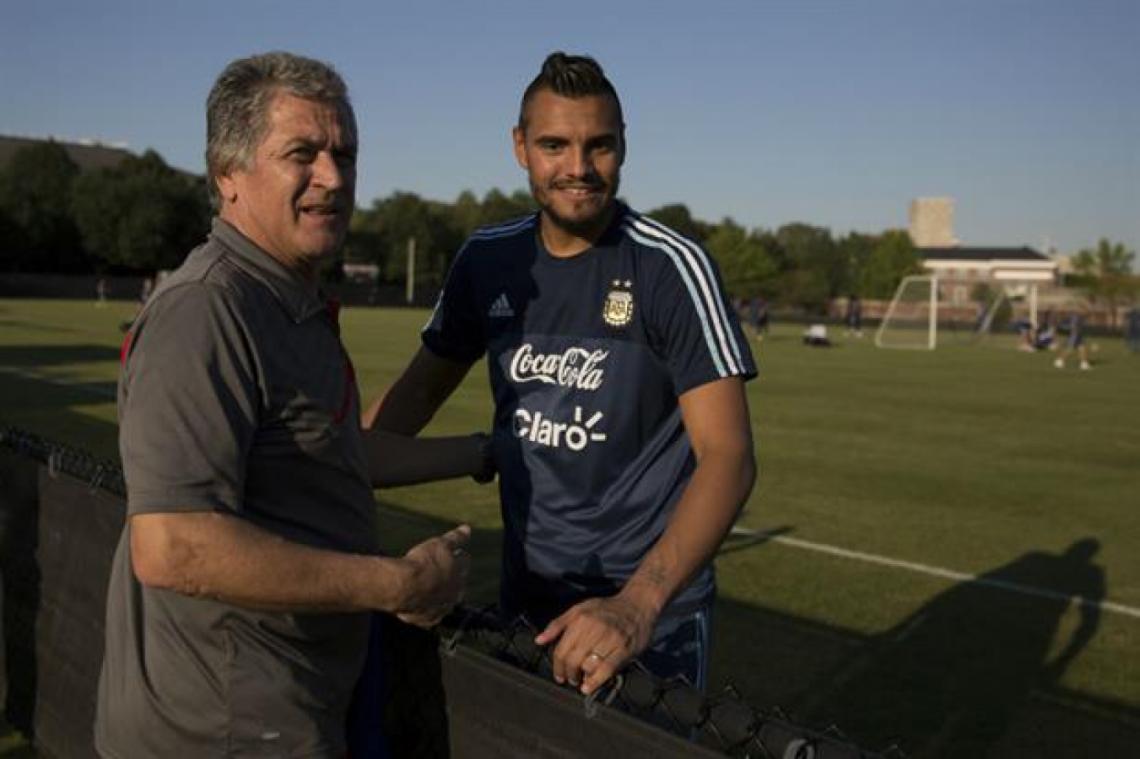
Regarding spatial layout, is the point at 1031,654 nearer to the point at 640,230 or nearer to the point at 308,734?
the point at 640,230

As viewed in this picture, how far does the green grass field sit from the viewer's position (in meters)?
5.49

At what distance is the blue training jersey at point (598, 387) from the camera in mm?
2707

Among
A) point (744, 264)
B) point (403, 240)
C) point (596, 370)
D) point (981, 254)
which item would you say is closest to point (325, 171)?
point (596, 370)

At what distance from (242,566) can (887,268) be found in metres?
116

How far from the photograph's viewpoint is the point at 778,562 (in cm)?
827

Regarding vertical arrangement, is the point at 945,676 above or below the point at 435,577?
below

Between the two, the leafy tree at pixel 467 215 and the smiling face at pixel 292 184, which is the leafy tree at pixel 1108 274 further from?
the smiling face at pixel 292 184

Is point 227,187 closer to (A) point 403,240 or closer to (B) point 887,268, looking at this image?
(A) point 403,240

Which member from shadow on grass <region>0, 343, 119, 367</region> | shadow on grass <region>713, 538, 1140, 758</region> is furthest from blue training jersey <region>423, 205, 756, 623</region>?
shadow on grass <region>0, 343, 119, 367</region>

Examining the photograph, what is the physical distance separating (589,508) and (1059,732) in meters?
3.42

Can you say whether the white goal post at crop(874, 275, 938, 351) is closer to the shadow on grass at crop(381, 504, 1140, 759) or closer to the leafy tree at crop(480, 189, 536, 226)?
the shadow on grass at crop(381, 504, 1140, 759)

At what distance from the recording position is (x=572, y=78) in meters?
2.74

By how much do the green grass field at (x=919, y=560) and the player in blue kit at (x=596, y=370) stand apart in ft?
8.79

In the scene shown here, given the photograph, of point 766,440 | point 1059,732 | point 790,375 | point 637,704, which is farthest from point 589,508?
point 790,375
